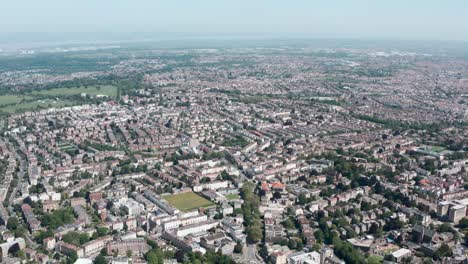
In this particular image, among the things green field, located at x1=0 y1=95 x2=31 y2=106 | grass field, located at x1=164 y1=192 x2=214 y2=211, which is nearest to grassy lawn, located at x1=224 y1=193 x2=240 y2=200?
grass field, located at x1=164 y1=192 x2=214 y2=211

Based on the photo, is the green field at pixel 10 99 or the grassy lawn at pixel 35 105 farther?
the green field at pixel 10 99

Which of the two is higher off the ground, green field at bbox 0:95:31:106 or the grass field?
green field at bbox 0:95:31:106

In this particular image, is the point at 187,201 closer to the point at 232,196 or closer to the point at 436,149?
the point at 232,196

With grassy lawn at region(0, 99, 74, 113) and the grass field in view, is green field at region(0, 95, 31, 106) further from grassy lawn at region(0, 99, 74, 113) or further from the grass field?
the grass field

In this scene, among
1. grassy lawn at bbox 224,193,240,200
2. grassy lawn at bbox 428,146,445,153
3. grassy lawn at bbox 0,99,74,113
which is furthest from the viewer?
grassy lawn at bbox 0,99,74,113

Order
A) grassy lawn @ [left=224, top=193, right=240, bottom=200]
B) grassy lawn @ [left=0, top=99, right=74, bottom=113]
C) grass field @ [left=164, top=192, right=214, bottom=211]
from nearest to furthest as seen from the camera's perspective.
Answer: grass field @ [left=164, top=192, right=214, bottom=211]
grassy lawn @ [left=224, top=193, right=240, bottom=200]
grassy lawn @ [left=0, top=99, right=74, bottom=113]

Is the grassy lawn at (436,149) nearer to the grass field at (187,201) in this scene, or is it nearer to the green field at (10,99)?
the grass field at (187,201)

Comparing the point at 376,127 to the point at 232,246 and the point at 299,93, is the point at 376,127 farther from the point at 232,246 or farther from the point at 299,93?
the point at 232,246

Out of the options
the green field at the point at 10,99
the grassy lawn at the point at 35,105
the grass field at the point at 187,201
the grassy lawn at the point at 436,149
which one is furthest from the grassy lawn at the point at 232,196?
the green field at the point at 10,99

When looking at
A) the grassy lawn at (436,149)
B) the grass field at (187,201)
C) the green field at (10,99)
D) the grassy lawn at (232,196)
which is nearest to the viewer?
the grass field at (187,201)
